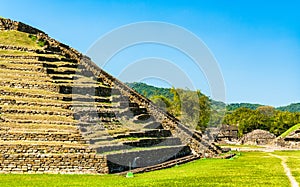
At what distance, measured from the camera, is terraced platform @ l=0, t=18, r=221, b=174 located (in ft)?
65.7

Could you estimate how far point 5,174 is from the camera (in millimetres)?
18500

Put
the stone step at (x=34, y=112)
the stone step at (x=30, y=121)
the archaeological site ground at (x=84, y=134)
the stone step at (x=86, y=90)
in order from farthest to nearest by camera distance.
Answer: the stone step at (x=86, y=90), the stone step at (x=34, y=112), the stone step at (x=30, y=121), the archaeological site ground at (x=84, y=134)

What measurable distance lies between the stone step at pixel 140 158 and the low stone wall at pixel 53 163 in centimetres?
74

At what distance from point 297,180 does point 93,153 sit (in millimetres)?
9845

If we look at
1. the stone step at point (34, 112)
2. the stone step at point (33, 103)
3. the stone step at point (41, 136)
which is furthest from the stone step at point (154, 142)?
the stone step at point (33, 103)

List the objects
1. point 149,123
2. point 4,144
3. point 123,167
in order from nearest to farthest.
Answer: point 4,144, point 123,167, point 149,123

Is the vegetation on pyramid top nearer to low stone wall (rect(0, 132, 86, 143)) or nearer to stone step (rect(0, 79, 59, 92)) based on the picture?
stone step (rect(0, 79, 59, 92))

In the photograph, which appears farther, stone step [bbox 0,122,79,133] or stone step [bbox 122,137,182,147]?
stone step [bbox 122,137,182,147]

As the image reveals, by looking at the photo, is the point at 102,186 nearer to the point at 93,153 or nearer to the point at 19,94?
the point at 93,153

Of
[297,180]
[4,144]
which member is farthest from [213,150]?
[4,144]

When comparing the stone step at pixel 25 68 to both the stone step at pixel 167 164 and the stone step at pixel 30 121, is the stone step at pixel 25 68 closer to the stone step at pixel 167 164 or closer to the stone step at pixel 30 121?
the stone step at pixel 30 121

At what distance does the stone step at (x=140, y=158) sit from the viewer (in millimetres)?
21117

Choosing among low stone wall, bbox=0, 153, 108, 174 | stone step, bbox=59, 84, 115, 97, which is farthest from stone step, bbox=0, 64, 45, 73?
low stone wall, bbox=0, 153, 108, 174

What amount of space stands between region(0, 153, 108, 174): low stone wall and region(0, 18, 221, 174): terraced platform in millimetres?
45
